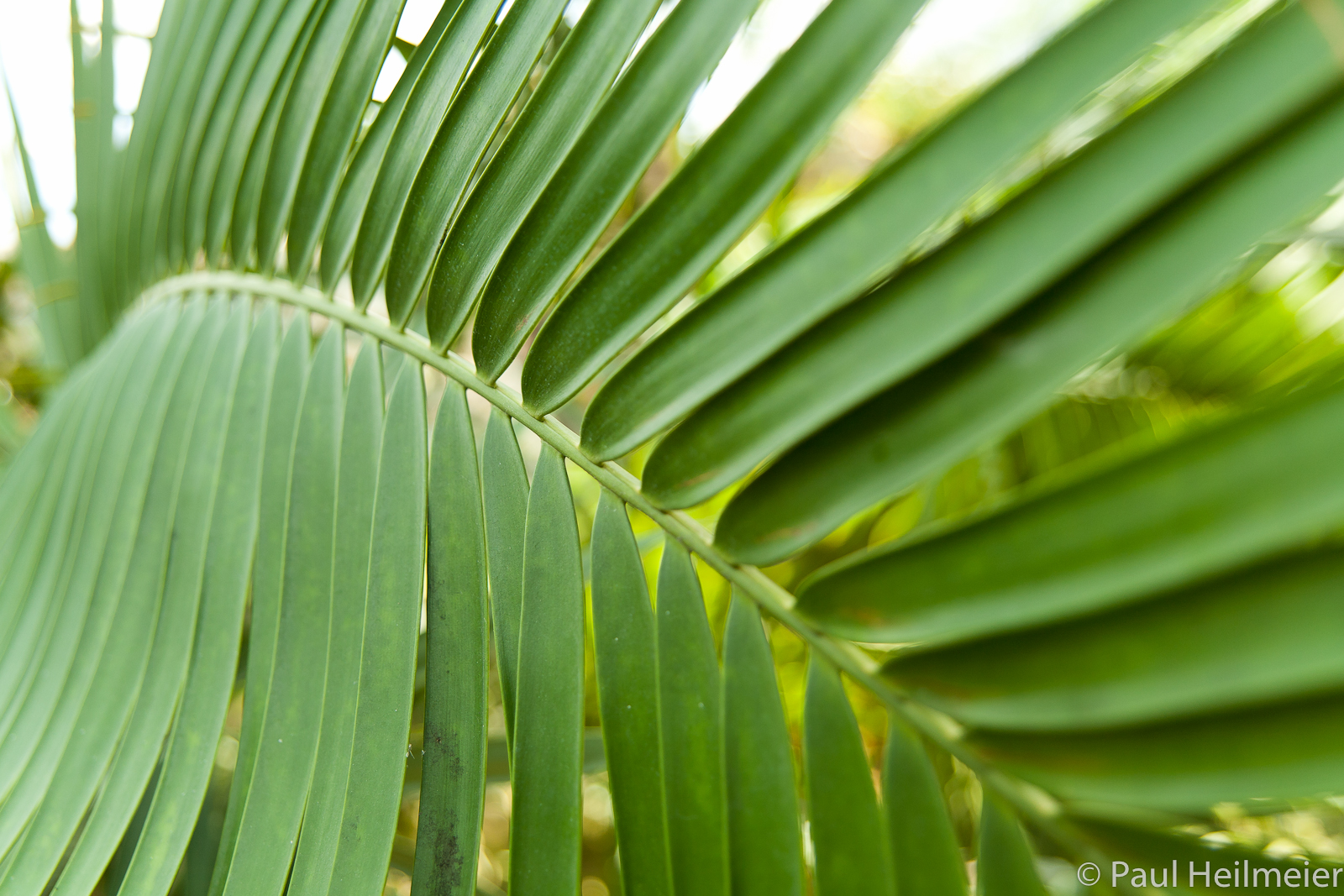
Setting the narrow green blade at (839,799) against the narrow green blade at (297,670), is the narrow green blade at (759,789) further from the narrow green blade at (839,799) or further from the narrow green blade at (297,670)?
the narrow green blade at (297,670)

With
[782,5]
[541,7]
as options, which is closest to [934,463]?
[541,7]

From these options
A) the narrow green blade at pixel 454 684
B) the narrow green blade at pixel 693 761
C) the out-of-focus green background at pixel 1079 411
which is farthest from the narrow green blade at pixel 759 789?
the out-of-focus green background at pixel 1079 411

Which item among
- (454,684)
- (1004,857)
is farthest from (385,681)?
(1004,857)

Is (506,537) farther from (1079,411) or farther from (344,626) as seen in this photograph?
(1079,411)

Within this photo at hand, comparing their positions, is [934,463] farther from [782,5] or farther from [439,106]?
[782,5]

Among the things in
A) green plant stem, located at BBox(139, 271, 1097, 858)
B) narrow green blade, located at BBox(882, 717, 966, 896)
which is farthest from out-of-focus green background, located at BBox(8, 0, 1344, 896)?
narrow green blade, located at BBox(882, 717, 966, 896)

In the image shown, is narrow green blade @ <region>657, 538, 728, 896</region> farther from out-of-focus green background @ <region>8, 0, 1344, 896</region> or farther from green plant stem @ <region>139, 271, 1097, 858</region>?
out-of-focus green background @ <region>8, 0, 1344, 896</region>
